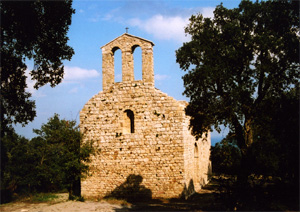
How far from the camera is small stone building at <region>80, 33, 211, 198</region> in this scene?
44.4ft

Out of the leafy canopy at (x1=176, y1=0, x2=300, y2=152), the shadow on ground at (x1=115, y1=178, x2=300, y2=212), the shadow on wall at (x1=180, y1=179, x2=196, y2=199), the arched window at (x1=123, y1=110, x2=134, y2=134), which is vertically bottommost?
the shadow on wall at (x1=180, y1=179, x2=196, y2=199)

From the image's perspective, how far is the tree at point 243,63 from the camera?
39.0ft

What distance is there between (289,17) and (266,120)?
4.50 meters

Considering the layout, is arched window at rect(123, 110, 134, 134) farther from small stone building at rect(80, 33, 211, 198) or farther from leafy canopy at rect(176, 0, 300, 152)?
leafy canopy at rect(176, 0, 300, 152)

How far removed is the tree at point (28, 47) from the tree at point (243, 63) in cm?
610

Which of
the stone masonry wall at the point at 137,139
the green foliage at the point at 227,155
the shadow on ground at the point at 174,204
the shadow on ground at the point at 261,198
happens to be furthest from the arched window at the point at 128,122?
the shadow on ground at the point at 261,198

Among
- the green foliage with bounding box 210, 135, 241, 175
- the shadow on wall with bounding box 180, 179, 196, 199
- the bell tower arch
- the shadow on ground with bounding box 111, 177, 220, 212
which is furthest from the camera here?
the bell tower arch

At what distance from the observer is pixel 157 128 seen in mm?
13906

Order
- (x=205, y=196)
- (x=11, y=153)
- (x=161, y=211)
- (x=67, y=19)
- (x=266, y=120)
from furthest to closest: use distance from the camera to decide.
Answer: (x=11, y=153)
(x=205, y=196)
(x=67, y=19)
(x=266, y=120)
(x=161, y=211)

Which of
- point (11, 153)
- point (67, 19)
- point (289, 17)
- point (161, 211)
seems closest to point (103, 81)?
point (67, 19)

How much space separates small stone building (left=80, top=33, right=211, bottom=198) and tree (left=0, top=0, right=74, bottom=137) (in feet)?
9.14

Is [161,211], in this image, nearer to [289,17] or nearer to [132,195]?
[132,195]

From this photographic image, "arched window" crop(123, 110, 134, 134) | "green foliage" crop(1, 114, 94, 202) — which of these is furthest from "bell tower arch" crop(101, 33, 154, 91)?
"green foliage" crop(1, 114, 94, 202)

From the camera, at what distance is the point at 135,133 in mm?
14172
